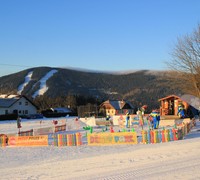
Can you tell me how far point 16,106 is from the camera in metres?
76.9

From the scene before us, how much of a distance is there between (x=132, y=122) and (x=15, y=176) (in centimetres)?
2583

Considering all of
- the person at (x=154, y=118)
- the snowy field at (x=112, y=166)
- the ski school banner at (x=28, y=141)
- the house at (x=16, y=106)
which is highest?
the house at (x=16, y=106)

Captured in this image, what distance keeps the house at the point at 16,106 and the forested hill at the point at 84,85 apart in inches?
627

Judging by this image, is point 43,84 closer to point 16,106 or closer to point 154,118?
point 16,106

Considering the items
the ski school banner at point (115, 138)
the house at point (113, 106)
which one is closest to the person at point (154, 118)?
the ski school banner at point (115, 138)

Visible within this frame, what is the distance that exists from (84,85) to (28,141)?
4419 inches

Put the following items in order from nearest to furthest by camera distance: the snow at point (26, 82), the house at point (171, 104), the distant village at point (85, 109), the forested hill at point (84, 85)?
the house at point (171, 104) < the distant village at point (85, 109) < the forested hill at point (84, 85) < the snow at point (26, 82)

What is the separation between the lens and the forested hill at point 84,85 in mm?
81875

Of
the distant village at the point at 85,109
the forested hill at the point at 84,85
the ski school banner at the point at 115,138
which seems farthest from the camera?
the forested hill at the point at 84,85

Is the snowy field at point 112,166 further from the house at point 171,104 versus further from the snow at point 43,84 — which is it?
the snow at point 43,84

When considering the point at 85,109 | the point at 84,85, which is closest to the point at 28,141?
the point at 85,109

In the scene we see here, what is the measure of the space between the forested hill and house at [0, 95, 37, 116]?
1591cm

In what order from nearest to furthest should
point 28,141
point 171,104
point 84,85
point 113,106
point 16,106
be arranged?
point 28,141 < point 171,104 < point 16,106 < point 113,106 < point 84,85

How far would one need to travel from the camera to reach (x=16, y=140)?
76.6 feet
